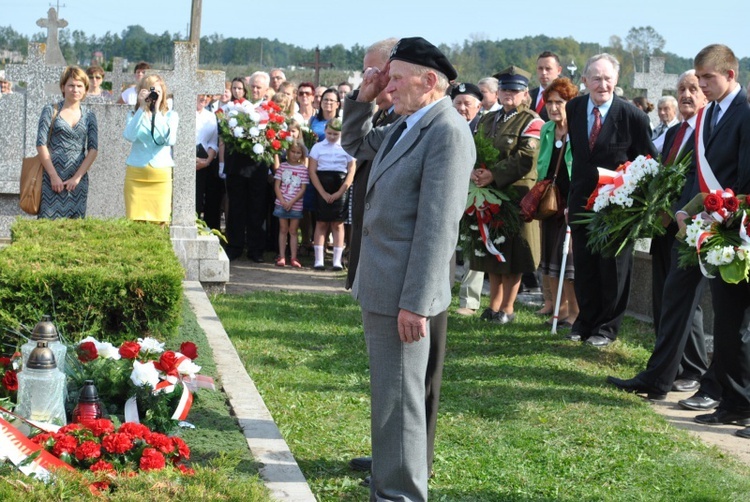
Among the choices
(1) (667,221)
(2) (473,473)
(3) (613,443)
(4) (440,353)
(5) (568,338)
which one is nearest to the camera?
(4) (440,353)

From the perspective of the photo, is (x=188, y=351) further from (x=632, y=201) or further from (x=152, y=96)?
(x=152, y=96)

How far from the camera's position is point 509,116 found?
962 cm

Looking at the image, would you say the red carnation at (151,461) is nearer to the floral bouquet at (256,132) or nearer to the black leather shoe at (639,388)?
the black leather shoe at (639,388)

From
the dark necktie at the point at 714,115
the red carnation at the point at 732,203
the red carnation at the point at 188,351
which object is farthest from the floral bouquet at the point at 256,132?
the red carnation at the point at 732,203

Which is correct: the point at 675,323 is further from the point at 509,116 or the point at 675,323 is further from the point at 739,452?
the point at 509,116

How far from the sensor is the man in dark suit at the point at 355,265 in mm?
5059

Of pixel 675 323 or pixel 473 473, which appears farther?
pixel 675 323

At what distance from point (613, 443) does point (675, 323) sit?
4.51 ft

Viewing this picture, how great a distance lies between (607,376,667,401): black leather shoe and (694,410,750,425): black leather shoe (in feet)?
1.65

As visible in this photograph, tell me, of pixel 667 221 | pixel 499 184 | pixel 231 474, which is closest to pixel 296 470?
pixel 231 474

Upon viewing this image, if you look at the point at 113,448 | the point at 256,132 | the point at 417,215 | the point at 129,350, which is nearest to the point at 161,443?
the point at 113,448

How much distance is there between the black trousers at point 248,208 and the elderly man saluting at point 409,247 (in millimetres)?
8859

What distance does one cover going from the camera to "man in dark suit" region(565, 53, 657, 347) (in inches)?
Result: 344

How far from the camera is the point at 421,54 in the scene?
4449 mm
